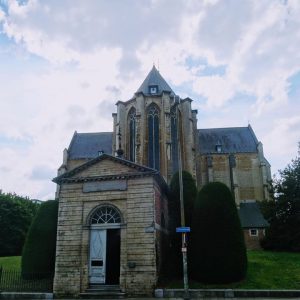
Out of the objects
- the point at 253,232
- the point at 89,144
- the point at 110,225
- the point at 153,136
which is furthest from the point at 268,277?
the point at 89,144

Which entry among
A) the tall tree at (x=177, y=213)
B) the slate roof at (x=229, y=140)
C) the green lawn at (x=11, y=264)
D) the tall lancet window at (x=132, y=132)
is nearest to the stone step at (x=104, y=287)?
the tall tree at (x=177, y=213)

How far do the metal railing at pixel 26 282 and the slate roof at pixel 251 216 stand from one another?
2037 centimetres

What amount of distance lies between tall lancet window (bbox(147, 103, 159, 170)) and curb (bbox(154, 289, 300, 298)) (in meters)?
20.7

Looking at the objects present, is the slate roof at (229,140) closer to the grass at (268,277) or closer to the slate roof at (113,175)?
the grass at (268,277)

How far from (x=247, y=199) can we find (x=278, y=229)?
12183 millimetres

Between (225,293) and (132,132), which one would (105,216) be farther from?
(132,132)

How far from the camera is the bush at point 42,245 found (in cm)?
1908

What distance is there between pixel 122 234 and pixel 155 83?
26394 millimetres

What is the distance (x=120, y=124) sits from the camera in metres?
37.9

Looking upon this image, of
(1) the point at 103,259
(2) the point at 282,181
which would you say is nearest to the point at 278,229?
(2) the point at 282,181

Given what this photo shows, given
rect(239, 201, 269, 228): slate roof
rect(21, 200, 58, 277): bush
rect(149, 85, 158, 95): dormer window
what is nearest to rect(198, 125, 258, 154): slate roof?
rect(239, 201, 269, 228): slate roof

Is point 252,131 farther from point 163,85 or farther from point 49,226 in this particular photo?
point 49,226

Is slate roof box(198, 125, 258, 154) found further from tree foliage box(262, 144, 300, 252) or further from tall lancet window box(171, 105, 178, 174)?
tree foliage box(262, 144, 300, 252)

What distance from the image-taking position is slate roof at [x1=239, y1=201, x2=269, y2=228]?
32100 mm
